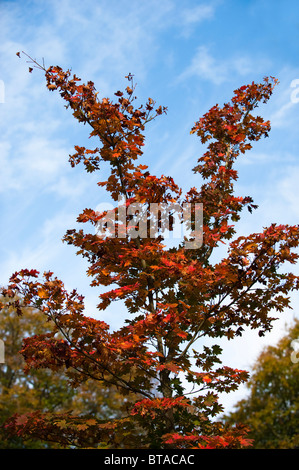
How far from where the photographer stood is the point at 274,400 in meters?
22.5

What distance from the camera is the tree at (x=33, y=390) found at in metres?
21.1

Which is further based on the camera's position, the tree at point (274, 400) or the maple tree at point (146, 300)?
the tree at point (274, 400)

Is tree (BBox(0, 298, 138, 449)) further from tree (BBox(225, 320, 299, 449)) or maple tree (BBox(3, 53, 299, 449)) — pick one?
maple tree (BBox(3, 53, 299, 449))

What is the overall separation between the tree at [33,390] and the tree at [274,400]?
772 centimetres

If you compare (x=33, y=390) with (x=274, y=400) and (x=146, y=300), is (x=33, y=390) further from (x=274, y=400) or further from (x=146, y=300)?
(x=146, y=300)

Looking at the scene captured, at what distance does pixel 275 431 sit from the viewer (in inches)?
848

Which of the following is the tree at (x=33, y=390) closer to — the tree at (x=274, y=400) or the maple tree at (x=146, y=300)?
the tree at (x=274, y=400)

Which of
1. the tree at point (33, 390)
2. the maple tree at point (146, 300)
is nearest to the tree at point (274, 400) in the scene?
the tree at point (33, 390)

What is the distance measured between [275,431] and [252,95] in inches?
753

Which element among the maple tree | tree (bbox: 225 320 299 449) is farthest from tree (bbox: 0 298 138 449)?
the maple tree
